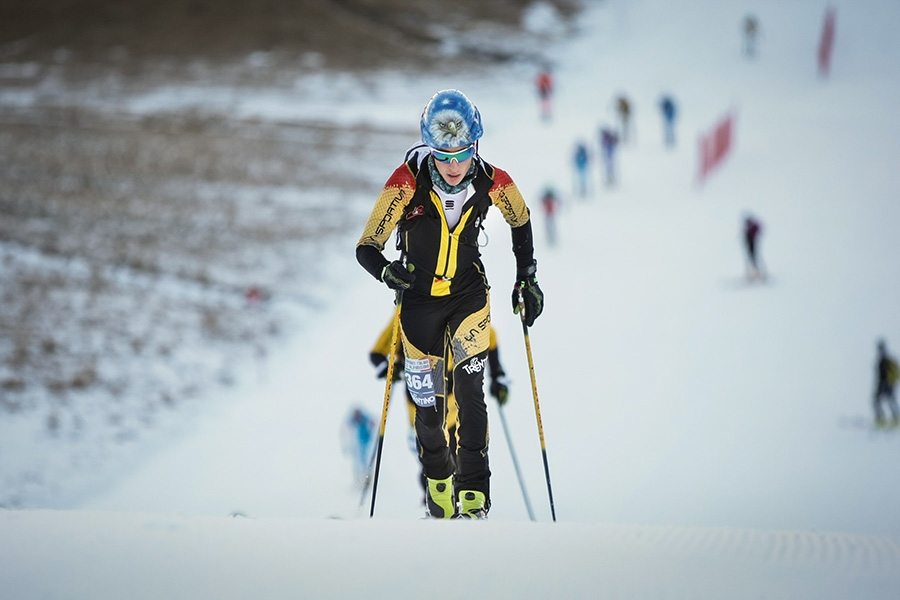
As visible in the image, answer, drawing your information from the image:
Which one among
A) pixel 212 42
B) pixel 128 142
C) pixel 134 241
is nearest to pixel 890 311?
pixel 134 241

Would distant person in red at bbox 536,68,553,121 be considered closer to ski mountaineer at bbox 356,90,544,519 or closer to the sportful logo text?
ski mountaineer at bbox 356,90,544,519

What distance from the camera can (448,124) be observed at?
4781 millimetres

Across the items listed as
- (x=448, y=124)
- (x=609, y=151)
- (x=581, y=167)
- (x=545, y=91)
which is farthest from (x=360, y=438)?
(x=545, y=91)

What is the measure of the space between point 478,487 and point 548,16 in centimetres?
3994

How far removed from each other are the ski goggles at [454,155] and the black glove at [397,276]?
0.66m

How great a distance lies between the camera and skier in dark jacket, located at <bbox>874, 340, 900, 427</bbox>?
1081 cm

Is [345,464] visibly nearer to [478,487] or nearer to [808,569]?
[478,487]

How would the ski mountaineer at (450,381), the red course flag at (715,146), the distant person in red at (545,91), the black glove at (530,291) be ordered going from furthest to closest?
the distant person in red at (545,91), the red course flag at (715,146), the ski mountaineer at (450,381), the black glove at (530,291)

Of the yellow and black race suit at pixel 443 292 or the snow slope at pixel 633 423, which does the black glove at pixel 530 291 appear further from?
the snow slope at pixel 633 423

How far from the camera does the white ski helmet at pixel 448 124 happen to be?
4781 millimetres

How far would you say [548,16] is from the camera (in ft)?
138

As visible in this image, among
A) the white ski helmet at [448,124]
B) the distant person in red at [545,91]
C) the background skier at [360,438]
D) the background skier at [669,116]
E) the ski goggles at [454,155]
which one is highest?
the distant person in red at [545,91]

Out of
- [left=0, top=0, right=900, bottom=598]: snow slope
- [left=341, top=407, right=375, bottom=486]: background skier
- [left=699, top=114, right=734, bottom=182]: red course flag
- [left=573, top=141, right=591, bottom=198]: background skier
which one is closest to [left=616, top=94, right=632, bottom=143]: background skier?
[left=0, top=0, right=900, bottom=598]: snow slope

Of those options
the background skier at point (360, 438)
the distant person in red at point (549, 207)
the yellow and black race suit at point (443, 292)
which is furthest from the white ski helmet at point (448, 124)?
the distant person in red at point (549, 207)
